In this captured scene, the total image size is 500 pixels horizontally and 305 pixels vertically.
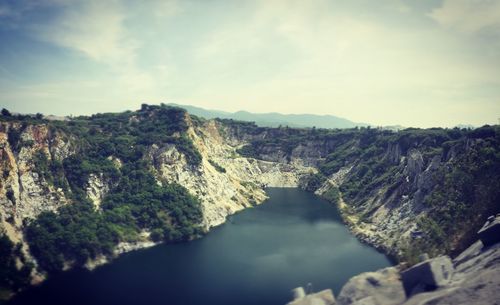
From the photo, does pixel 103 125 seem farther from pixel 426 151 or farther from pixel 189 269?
pixel 426 151

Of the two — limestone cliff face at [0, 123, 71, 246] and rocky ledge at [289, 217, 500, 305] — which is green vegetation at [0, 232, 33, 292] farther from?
rocky ledge at [289, 217, 500, 305]

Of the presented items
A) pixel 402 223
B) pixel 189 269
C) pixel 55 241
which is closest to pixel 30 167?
pixel 55 241

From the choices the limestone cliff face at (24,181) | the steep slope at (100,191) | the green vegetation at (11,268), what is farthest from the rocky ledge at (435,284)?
the limestone cliff face at (24,181)

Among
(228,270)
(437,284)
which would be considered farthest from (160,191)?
(437,284)

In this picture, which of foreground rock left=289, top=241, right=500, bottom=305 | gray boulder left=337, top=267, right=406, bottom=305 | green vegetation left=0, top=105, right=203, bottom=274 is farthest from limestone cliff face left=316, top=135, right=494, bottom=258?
green vegetation left=0, top=105, right=203, bottom=274

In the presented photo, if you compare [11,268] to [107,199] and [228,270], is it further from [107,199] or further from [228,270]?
[228,270]

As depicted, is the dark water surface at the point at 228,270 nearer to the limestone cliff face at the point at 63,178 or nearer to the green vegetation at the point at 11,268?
the green vegetation at the point at 11,268

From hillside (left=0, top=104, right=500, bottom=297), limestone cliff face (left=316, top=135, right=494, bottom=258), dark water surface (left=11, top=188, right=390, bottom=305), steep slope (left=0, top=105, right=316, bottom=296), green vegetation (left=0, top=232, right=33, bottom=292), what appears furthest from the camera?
limestone cliff face (left=316, top=135, right=494, bottom=258)
